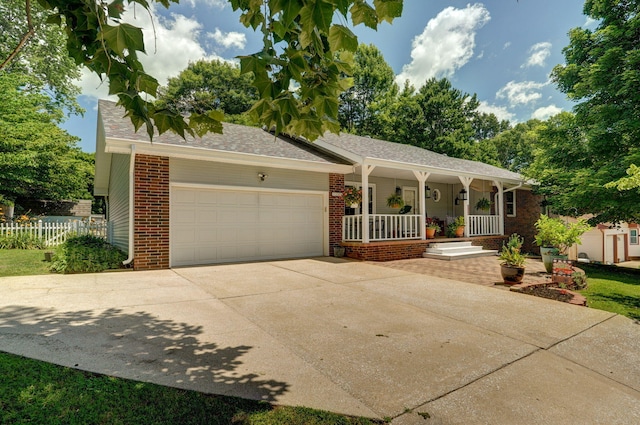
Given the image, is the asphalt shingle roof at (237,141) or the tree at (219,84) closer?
the asphalt shingle roof at (237,141)

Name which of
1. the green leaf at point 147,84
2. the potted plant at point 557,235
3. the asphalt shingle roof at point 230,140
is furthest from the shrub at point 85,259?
the potted plant at point 557,235

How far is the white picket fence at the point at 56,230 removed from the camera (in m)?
12.2

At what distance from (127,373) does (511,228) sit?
1626cm

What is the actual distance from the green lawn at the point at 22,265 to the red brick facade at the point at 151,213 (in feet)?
6.76

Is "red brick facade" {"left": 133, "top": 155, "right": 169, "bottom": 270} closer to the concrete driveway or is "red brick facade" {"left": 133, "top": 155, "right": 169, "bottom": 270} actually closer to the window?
the concrete driveway

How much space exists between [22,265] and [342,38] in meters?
9.99

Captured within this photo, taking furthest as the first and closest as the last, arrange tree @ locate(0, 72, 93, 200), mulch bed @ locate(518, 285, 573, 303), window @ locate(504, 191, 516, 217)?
1. tree @ locate(0, 72, 93, 200)
2. window @ locate(504, 191, 516, 217)
3. mulch bed @ locate(518, 285, 573, 303)

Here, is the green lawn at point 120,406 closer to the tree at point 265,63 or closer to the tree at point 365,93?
the tree at point 265,63

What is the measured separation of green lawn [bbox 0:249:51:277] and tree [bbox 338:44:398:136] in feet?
81.5

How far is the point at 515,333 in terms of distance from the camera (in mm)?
3992

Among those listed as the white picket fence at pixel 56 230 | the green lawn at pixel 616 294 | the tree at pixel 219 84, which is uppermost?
the tree at pixel 219 84

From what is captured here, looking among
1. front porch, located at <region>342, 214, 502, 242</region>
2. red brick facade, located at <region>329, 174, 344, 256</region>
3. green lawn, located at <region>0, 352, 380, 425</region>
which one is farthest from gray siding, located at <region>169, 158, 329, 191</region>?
green lawn, located at <region>0, 352, 380, 425</region>

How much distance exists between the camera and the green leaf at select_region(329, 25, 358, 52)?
189cm

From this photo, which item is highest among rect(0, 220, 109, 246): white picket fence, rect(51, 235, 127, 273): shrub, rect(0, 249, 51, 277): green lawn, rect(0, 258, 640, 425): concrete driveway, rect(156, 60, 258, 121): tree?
rect(156, 60, 258, 121): tree
